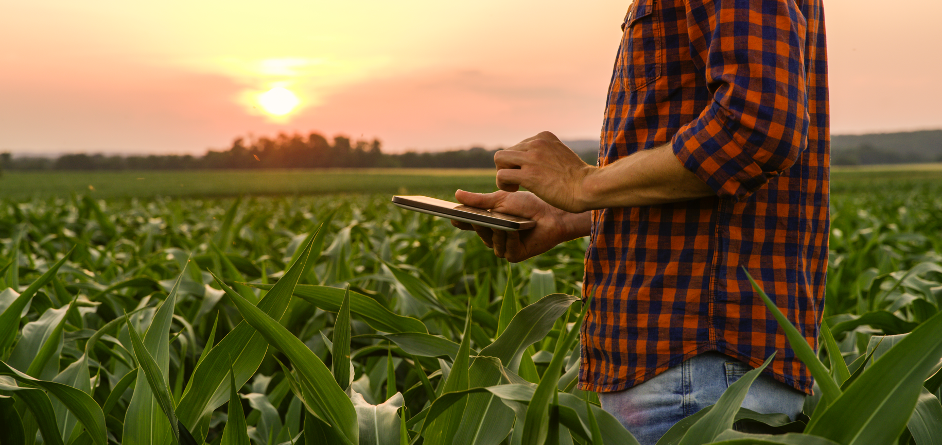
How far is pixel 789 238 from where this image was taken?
0.93 meters

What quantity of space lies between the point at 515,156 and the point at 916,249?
4247 mm

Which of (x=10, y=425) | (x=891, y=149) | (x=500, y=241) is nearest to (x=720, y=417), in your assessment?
(x=500, y=241)

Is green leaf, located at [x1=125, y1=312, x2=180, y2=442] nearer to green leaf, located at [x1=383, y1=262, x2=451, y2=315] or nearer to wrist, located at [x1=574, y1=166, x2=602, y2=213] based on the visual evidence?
wrist, located at [x1=574, y1=166, x2=602, y2=213]

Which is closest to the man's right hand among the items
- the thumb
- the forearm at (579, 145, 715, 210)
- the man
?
the thumb

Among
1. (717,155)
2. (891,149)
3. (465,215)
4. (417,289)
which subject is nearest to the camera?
(717,155)

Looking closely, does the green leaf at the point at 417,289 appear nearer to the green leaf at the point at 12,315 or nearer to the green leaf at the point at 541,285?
the green leaf at the point at 541,285

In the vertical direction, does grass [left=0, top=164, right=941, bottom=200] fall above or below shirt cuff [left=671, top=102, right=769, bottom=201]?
below

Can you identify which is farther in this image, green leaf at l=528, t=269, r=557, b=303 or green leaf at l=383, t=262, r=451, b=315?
green leaf at l=528, t=269, r=557, b=303

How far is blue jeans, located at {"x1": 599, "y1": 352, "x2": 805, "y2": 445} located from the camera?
0.92 meters

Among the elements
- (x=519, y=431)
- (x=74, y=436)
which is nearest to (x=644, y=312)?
(x=519, y=431)

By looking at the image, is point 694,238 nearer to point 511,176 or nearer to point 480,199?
point 511,176

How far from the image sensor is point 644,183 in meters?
0.86

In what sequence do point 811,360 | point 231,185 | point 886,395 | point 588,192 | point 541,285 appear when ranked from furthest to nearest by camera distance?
point 231,185 → point 541,285 → point 588,192 → point 811,360 → point 886,395

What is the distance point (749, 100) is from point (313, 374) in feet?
2.05
